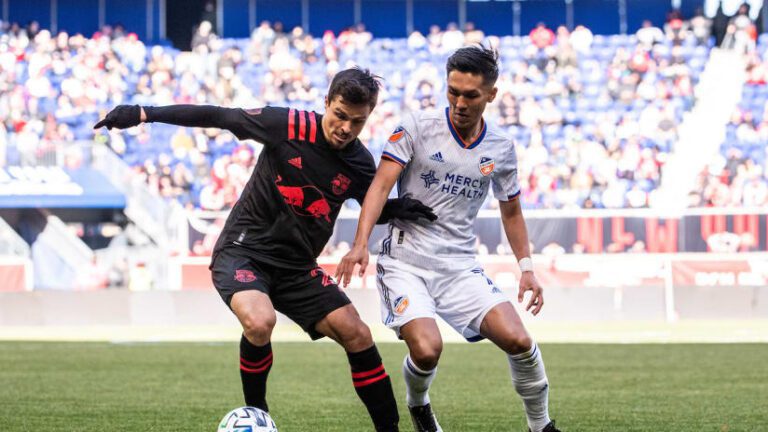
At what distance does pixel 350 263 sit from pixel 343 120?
33.4 inches

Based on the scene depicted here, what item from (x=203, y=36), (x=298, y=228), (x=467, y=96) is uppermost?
(x=203, y=36)

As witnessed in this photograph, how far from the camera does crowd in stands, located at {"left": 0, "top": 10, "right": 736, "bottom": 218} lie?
25.5 metres

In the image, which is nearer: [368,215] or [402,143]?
[368,215]

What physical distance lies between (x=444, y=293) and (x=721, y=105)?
900 inches

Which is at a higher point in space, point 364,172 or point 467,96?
point 467,96

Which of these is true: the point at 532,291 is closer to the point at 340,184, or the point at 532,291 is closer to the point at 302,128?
the point at 340,184

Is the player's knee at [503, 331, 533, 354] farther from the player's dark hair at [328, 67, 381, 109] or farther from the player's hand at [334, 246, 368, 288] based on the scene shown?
the player's dark hair at [328, 67, 381, 109]

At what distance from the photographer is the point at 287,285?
22.2 feet

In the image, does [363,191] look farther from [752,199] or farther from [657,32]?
[657,32]

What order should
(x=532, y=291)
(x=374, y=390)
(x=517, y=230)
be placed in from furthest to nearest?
(x=517, y=230) → (x=532, y=291) → (x=374, y=390)

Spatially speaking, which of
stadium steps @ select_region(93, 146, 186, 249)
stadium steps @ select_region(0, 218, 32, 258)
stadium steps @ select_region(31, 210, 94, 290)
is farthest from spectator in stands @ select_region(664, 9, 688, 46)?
stadium steps @ select_region(0, 218, 32, 258)

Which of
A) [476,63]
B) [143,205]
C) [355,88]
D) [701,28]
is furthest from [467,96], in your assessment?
[701,28]

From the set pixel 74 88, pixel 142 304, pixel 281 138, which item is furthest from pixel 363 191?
pixel 74 88

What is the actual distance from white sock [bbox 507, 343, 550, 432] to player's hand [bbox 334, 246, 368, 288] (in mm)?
1113
